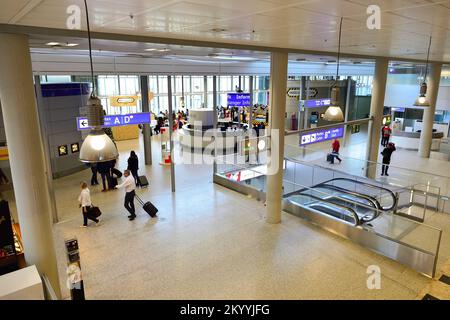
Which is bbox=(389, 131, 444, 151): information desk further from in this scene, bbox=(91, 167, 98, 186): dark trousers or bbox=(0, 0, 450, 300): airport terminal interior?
bbox=(91, 167, 98, 186): dark trousers

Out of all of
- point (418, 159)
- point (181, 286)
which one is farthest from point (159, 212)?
point (418, 159)

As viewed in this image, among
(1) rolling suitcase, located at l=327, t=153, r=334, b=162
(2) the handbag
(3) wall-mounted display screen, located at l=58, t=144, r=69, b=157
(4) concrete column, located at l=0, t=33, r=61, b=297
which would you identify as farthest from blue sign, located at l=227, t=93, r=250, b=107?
(4) concrete column, located at l=0, t=33, r=61, b=297

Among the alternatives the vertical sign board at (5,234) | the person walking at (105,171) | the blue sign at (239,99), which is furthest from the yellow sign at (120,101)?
the vertical sign board at (5,234)

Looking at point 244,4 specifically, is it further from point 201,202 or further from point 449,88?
point 449,88

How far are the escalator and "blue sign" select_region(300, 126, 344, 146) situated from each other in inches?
51.2

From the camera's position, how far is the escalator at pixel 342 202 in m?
7.79

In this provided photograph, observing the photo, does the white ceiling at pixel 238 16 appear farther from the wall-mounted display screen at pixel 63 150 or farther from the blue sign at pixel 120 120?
the wall-mounted display screen at pixel 63 150

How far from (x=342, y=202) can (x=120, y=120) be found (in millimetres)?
6777

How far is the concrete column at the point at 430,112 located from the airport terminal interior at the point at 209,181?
0.26 ft

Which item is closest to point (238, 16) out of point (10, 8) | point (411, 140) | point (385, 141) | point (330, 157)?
point (10, 8)

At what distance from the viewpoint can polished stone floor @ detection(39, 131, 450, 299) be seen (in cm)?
563

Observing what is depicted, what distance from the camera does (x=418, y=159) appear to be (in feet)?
50.4
